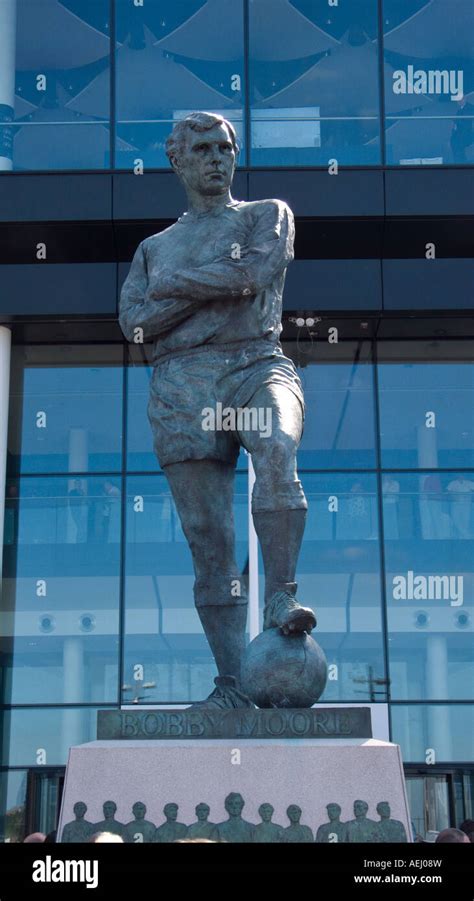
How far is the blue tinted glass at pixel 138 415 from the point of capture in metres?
16.8

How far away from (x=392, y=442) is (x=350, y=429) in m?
0.55

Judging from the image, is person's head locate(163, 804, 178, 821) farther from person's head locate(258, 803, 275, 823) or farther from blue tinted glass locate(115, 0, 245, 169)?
blue tinted glass locate(115, 0, 245, 169)

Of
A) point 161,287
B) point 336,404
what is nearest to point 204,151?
point 161,287

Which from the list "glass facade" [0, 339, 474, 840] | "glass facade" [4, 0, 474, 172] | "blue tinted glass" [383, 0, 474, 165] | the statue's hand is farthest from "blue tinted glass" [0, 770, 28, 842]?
the statue's hand

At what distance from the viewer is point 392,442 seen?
16719 mm

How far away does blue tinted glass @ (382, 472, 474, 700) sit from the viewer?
1609 centimetres

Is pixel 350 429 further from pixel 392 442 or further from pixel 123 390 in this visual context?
pixel 123 390

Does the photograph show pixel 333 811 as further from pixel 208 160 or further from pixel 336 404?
pixel 336 404

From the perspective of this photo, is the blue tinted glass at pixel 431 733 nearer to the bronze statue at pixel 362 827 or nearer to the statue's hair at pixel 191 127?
the statue's hair at pixel 191 127

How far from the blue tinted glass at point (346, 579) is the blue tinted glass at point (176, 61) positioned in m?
4.73

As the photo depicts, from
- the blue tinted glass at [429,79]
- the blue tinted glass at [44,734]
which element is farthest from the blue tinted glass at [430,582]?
the blue tinted glass at [429,79]

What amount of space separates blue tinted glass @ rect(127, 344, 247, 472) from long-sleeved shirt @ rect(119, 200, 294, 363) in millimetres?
10670

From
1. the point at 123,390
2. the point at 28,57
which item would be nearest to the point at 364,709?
the point at 123,390

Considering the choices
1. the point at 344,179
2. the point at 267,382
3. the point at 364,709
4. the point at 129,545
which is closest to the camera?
the point at 364,709
